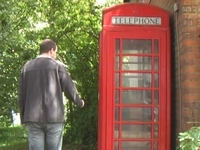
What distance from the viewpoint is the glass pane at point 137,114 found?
18.1 feet

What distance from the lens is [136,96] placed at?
18.2ft

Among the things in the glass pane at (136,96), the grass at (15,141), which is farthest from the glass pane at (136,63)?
the grass at (15,141)

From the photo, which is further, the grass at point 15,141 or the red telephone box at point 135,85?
the grass at point 15,141

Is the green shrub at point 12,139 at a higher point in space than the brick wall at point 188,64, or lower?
lower

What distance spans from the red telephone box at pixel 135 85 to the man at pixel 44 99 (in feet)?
4.18

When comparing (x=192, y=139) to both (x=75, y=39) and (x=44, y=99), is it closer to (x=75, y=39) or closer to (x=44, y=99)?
(x=44, y=99)

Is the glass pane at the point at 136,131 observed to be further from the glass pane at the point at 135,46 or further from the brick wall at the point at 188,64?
the glass pane at the point at 135,46

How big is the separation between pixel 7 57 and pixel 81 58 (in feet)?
6.34

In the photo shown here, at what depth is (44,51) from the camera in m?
4.35

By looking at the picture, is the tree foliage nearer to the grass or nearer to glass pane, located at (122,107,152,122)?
the grass

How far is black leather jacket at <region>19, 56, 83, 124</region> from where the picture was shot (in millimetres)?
4145

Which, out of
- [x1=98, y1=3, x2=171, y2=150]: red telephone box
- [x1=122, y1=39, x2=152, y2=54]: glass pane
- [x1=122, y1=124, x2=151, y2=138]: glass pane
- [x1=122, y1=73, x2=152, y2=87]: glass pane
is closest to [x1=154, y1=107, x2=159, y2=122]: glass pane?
[x1=98, y1=3, x2=171, y2=150]: red telephone box

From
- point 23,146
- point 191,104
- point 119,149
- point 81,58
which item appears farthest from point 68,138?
point 191,104

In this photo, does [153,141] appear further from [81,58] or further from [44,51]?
[81,58]
